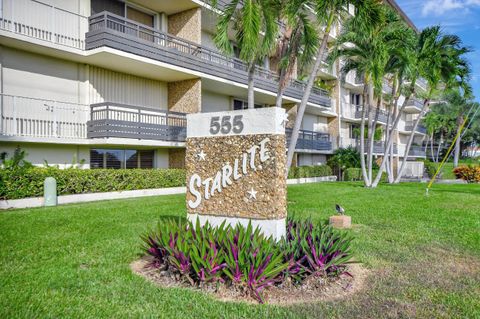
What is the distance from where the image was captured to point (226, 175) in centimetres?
658

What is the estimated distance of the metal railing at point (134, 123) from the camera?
15.6m

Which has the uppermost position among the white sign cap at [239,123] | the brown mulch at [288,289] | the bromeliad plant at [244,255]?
the white sign cap at [239,123]

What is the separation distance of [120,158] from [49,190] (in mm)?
5710

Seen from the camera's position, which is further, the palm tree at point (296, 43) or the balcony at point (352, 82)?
the balcony at point (352, 82)

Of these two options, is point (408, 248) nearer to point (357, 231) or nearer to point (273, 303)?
point (357, 231)

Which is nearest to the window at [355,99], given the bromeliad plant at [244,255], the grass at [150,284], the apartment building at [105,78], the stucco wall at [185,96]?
the apartment building at [105,78]

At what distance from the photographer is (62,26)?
15.5 m

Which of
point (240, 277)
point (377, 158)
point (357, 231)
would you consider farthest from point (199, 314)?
point (377, 158)

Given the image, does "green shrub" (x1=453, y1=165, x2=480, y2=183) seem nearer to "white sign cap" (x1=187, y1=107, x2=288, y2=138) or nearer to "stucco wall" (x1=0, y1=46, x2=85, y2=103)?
"stucco wall" (x1=0, y1=46, x2=85, y2=103)

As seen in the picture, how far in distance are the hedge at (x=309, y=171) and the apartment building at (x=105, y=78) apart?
22.0 feet

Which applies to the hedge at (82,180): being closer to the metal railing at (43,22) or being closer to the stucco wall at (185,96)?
the stucco wall at (185,96)

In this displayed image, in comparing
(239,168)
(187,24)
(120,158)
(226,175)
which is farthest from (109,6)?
(239,168)

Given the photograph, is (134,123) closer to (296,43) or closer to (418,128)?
(296,43)

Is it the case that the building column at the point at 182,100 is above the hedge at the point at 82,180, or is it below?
above
